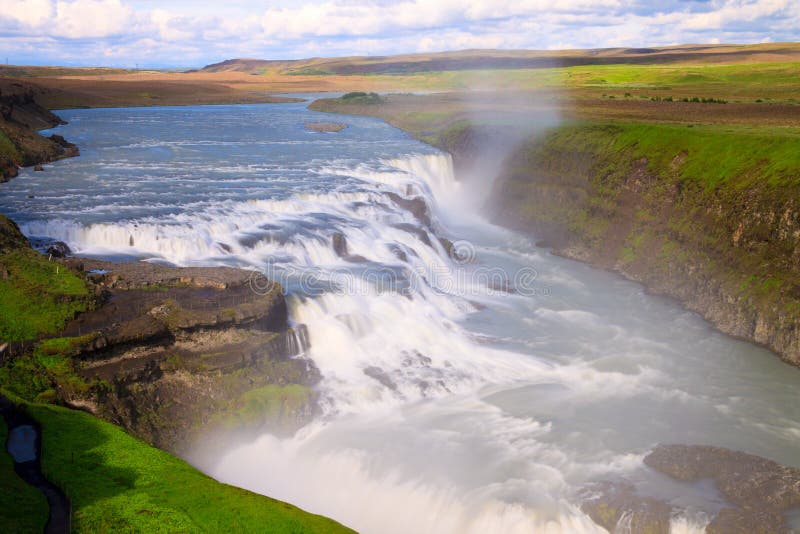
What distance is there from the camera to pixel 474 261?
113 ft

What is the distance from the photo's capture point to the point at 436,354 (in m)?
23.0

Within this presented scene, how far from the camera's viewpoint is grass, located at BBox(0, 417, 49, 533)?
32.9 feet

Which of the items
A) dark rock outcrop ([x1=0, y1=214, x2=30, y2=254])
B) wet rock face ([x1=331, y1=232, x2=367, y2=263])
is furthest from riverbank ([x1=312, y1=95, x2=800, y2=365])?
dark rock outcrop ([x1=0, y1=214, x2=30, y2=254])

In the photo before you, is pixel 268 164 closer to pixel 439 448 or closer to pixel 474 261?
pixel 474 261

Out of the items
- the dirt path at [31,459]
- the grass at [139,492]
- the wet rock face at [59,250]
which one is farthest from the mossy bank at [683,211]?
the wet rock face at [59,250]

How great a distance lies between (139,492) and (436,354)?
496 inches

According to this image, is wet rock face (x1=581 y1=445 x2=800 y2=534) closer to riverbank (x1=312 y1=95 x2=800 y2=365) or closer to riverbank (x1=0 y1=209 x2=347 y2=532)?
riverbank (x1=0 y1=209 x2=347 y2=532)

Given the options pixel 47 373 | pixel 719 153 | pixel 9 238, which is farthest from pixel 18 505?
pixel 719 153

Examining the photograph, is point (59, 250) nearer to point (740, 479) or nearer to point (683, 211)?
point (740, 479)

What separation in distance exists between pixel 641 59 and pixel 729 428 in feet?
489

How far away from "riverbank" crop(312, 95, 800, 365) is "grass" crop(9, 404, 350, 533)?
62.5 feet

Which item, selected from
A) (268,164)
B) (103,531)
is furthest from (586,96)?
(103,531)

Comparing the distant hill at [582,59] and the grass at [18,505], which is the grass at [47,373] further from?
the distant hill at [582,59]

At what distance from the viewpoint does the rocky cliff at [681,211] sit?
2508 cm
